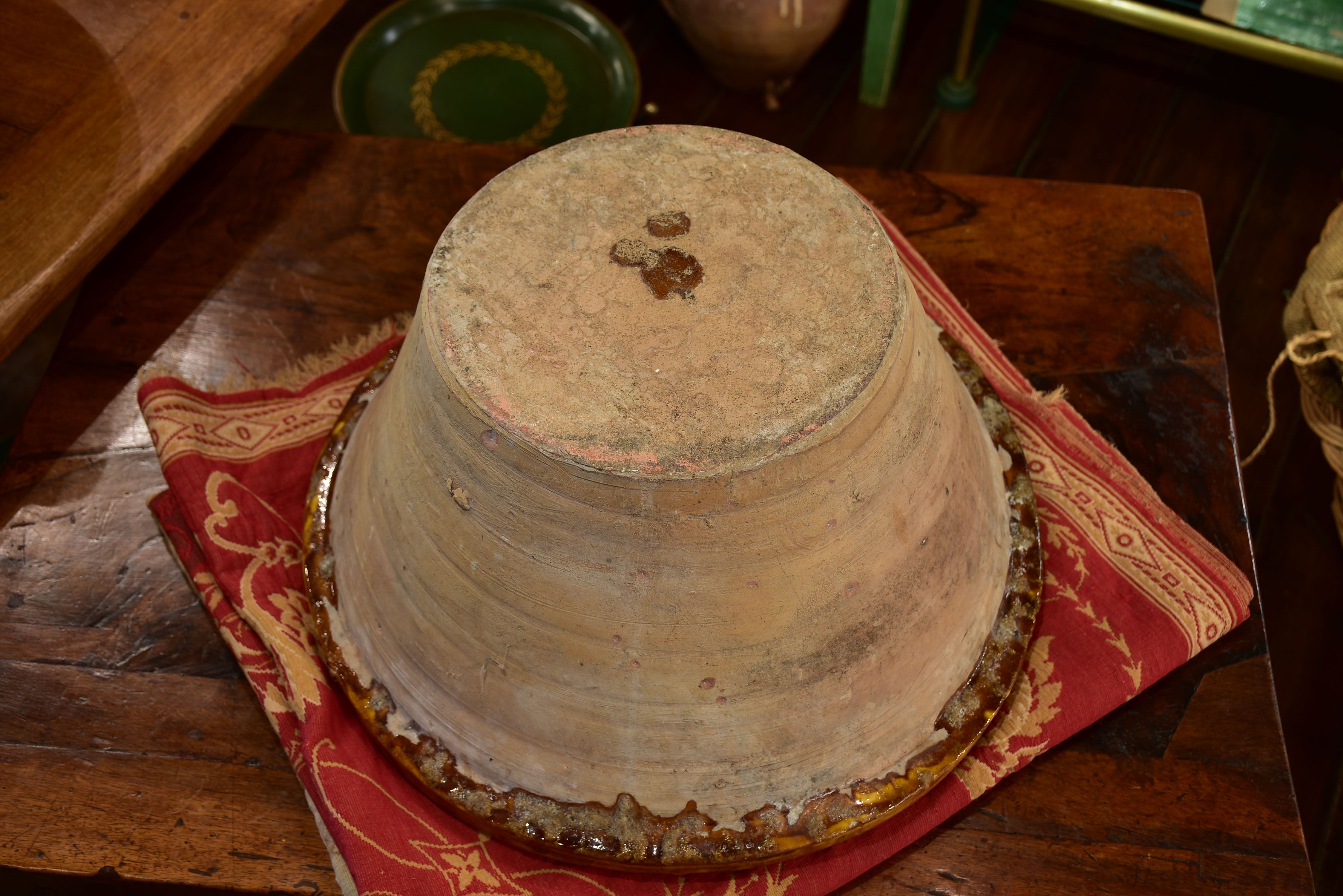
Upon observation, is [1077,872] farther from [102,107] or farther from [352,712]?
[102,107]

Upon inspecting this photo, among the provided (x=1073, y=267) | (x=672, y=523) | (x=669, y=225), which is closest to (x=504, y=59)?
(x=1073, y=267)

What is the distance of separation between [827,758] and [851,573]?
15 centimetres

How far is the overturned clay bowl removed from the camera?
667 millimetres

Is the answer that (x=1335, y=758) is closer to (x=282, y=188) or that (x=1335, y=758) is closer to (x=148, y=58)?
(x=282, y=188)

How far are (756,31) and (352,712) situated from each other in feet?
4.19

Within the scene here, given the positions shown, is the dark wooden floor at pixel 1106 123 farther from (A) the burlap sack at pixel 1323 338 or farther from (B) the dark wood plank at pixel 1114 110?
(A) the burlap sack at pixel 1323 338

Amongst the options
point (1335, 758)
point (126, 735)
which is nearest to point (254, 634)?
point (126, 735)

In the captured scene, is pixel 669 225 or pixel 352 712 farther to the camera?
pixel 352 712

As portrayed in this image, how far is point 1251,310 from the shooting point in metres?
1.74

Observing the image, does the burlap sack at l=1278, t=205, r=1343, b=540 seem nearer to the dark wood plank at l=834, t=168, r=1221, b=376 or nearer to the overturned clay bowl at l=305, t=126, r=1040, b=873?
the dark wood plank at l=834, t=168, r=1221, b=376

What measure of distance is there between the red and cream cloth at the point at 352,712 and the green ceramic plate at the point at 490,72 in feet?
2.37

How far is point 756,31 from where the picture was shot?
1757 mm

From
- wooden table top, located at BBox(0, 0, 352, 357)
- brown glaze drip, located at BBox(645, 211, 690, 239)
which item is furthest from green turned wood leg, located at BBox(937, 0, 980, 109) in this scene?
brown glaze drip, located at BBox(645, 211, 690, 239)

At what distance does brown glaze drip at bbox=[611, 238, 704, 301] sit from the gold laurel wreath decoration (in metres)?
1.07
